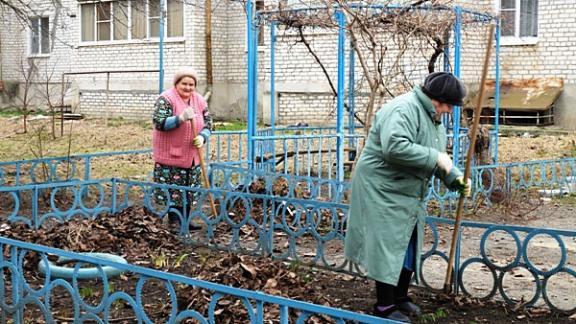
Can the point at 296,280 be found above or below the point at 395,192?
below

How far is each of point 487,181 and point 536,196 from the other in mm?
849

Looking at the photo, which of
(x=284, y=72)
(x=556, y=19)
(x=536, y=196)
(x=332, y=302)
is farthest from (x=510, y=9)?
(x=332, y=302)

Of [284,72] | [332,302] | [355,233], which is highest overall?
[284,72]

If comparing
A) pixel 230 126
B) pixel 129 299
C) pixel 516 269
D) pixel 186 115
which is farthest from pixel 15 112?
pixel 129 299

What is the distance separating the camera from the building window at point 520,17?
1666 cm

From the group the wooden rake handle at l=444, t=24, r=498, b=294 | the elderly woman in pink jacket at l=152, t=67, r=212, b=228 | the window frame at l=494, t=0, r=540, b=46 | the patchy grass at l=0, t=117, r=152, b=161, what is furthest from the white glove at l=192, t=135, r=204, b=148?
the window frame at l=494, t=0, r=540, b=46

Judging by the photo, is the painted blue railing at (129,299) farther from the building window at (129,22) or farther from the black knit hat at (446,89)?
the building window at (129,22)

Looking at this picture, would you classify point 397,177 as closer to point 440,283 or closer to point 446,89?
point 446,89

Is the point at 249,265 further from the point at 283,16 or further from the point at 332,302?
the point at 283,16

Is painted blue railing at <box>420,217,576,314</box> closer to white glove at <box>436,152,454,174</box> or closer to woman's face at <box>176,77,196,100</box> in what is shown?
white glove at <box>436,152,454,174</box>

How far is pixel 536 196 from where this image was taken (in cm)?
952

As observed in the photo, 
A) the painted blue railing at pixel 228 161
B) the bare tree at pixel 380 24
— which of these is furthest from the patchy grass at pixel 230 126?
the bare tree at pixel 380 24

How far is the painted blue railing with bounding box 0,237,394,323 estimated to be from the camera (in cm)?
329

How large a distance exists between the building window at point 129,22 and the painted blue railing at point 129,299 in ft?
53.5
